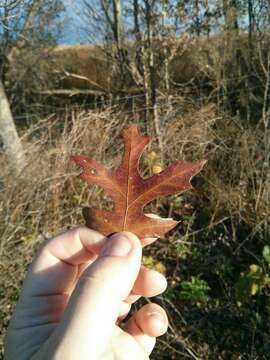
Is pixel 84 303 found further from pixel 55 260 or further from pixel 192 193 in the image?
pixel 192 193

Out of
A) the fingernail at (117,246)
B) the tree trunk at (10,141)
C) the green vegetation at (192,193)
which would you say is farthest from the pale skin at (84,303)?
the tree trunk at (10,141)

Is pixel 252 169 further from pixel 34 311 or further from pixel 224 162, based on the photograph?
pixel 34 311

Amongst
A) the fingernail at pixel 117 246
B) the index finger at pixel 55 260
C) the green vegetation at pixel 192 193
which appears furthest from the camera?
the green vegetation at pixel 192 193

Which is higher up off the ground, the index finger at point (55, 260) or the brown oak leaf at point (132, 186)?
the brown oak leaf at point (132, 186)

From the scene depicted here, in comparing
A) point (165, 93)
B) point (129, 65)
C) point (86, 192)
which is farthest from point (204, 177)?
point (129, 65)

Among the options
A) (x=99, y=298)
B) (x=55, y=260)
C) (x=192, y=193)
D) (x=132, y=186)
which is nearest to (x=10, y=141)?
(x=192, y=193)

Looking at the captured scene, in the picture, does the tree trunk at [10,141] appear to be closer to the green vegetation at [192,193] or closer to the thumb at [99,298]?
the green vegetation at [192,193]
